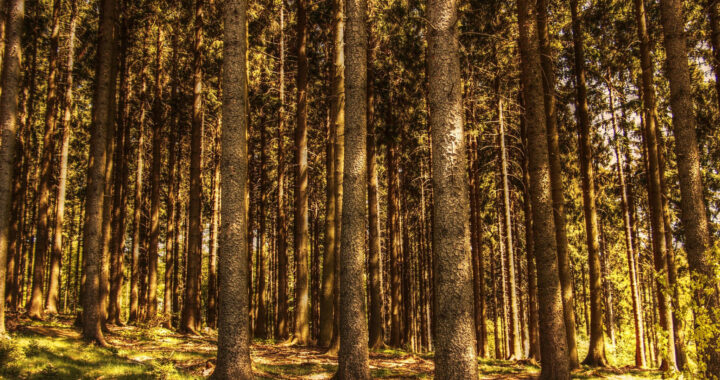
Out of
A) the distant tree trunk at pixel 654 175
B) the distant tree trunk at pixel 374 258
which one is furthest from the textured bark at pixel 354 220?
the distant tree trunk at pixel 654 175

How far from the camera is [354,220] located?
841 cm

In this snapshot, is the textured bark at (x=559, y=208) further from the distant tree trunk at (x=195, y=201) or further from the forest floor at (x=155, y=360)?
the distant tree trunk at (x=195, y=201)

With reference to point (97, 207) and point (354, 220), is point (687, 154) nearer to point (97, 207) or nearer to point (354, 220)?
point (354, 220)

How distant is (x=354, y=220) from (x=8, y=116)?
26.8 feet

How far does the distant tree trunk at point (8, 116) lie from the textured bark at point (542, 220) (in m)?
11.2

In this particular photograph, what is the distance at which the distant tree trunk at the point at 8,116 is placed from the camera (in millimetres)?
9359

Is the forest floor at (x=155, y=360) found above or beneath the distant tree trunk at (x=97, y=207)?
beneath

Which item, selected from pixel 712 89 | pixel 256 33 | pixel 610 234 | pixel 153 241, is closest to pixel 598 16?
pixel 712 89

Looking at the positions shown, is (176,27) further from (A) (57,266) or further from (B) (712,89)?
(B) (712,89)

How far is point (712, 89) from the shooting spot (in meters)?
16.2

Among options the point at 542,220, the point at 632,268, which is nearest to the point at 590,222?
the point at 632,268

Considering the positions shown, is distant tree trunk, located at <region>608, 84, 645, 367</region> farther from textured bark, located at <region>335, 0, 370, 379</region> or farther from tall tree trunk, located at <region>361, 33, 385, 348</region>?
textured bark, located at <region>335, 0, 370, 379</region>

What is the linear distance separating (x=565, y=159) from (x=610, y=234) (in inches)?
454

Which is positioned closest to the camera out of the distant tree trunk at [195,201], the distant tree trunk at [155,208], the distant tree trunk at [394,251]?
the distant tree trunk at [195,201]
